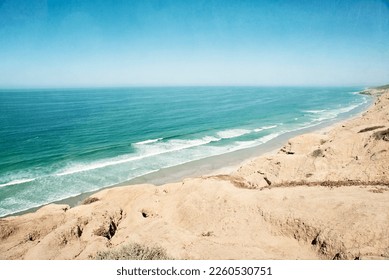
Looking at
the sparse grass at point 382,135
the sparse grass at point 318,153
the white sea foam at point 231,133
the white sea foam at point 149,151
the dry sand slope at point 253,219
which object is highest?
the sparse grass at point 382,135

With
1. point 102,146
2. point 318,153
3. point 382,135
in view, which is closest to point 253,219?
point 318,153

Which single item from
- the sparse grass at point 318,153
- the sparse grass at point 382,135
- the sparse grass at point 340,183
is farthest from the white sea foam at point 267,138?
the sparse grass at point 340,183

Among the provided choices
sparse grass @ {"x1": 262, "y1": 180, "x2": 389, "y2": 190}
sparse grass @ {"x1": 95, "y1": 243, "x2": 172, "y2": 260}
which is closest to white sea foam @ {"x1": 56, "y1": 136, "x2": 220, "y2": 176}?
sparse grass @ {"x1": 95, "y1": 243, "x2": 172, "y2": 260}

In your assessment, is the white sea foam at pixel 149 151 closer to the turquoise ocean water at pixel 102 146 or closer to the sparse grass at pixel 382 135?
the turquoise ocean water at pixel 102 146

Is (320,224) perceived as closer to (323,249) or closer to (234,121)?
(323,249)

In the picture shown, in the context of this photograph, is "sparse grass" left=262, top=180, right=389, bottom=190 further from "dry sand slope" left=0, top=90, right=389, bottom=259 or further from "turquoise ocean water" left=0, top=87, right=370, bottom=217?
"turquoise ocean water" left=0, top=87, right=370, bottom=217

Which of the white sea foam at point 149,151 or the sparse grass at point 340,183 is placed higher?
the sparse grass at point 340,183

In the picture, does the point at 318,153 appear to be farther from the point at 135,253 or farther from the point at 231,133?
the point at 231,133
